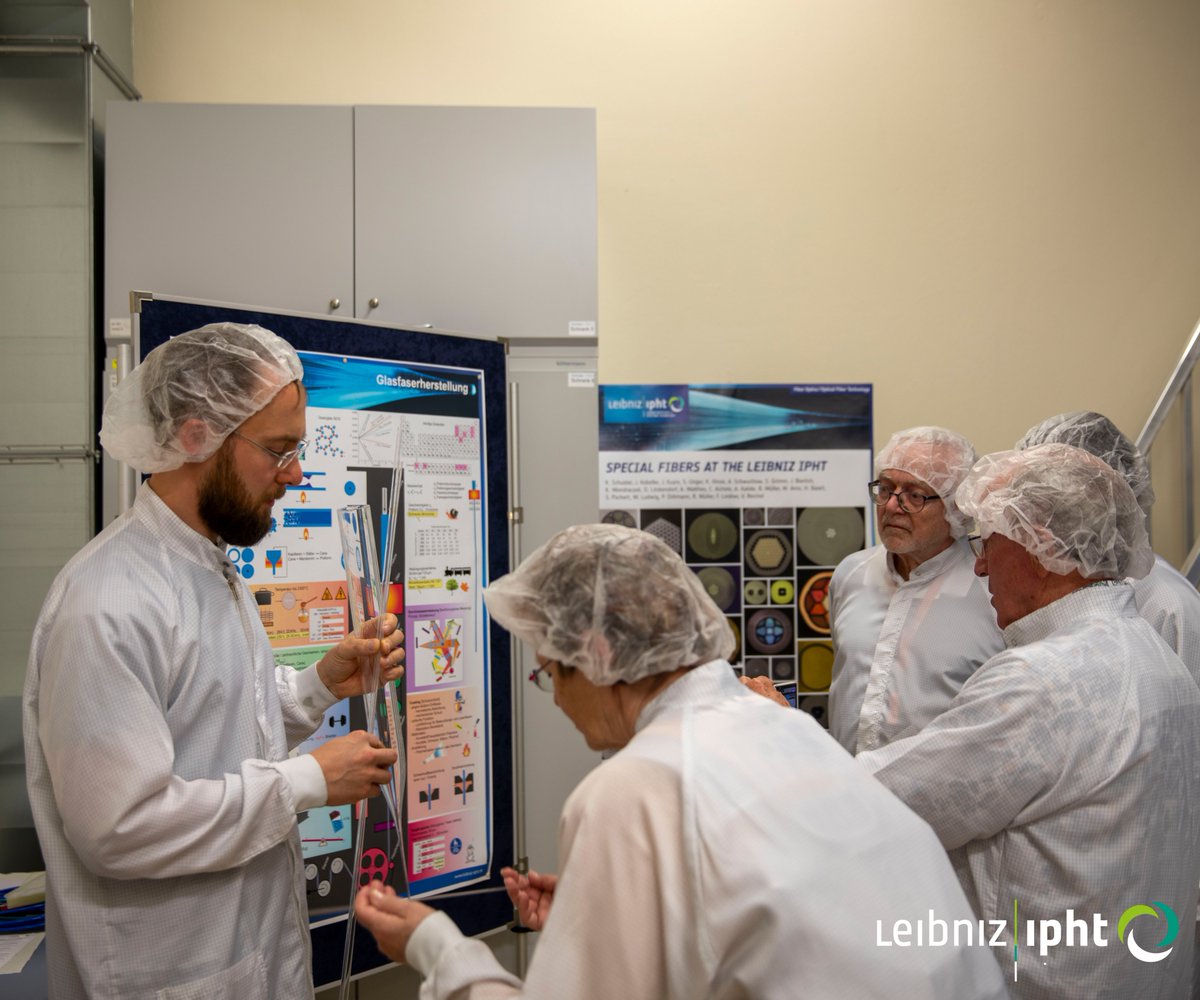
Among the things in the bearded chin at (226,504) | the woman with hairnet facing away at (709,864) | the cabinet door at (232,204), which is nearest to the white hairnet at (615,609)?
the woman with hairnet facing away at (709,864)

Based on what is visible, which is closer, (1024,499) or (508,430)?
(1024,499)

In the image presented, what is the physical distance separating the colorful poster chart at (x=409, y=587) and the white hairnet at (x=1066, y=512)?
133 cm

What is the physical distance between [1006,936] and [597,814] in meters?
0.93

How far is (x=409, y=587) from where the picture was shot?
2.55 metres

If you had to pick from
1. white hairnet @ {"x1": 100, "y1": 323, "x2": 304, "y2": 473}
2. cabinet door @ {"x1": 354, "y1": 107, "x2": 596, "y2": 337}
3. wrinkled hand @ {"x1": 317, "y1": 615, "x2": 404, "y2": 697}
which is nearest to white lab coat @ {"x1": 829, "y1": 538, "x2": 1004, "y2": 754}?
cabinet door @ {"x1": 354, "y1": 107, "x2": 596, "y2": 337}

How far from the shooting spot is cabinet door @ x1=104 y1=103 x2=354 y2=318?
107 inches

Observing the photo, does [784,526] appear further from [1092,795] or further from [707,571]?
[1092,795]

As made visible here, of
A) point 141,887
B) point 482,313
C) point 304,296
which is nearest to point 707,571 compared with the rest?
point 482,313

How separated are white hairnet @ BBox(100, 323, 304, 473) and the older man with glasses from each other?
5.26ft

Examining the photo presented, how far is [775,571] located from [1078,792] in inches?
71.1

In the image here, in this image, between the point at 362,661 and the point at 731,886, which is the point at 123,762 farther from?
the point at 731,886

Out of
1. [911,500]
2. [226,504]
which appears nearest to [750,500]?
[911,500]

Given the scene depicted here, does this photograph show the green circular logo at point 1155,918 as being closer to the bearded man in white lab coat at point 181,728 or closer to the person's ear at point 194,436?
the bearded man in white lab coat at point 181,728

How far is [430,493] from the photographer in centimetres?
259
